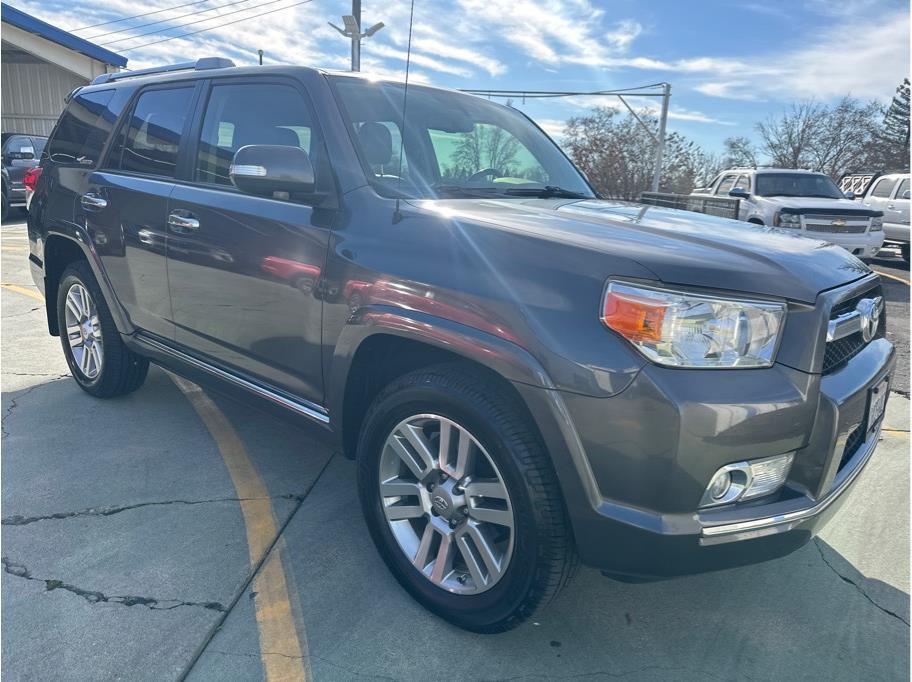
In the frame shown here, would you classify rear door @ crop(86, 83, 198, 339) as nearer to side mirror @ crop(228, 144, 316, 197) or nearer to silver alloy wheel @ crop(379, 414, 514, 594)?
side mirror @ crop(228, 144, 316, 197)

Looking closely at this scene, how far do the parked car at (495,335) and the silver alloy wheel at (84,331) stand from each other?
3.25 ft

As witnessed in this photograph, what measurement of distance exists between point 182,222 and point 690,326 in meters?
2.54

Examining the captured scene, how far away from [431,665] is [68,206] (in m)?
3.71

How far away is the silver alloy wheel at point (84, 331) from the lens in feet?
14.6

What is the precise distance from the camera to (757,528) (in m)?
1.96

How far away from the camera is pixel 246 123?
3.26 metres

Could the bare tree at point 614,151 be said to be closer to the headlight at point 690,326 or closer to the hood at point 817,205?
the hood at point 817,205

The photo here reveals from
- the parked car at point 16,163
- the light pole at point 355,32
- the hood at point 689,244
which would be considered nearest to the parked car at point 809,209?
the light pole at point 355,32

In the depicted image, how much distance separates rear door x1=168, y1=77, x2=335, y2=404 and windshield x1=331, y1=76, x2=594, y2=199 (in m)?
0.22

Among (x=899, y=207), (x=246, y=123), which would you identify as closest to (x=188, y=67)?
(x=246, y=123)

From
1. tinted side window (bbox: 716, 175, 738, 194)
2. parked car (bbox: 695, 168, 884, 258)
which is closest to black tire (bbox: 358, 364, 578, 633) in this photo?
parked car (bbox: 695, 168, 884, 258)

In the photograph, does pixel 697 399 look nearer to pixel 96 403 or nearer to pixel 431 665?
pixel 431 665

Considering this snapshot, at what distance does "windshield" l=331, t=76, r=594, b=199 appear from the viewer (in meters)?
2.84

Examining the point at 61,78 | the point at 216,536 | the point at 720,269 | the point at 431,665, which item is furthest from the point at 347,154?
the point at 61,78
